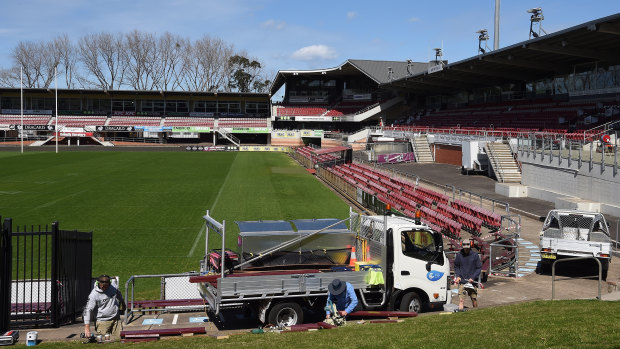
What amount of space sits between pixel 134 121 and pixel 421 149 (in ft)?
173

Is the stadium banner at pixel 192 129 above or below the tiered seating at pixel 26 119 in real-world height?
below

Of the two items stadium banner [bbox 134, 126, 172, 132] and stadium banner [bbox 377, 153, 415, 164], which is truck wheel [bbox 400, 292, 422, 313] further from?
stadium banner [bbox 134, 126, 172, 132]

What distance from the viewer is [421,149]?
1976 inches

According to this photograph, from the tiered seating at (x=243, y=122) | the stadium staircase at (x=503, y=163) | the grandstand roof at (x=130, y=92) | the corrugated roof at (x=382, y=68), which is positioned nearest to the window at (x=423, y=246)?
the stadium staircase at (x=503, y=163)

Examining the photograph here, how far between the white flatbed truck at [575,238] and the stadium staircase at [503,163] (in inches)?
652

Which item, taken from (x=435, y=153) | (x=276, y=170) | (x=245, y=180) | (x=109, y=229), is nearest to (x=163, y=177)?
(x=245, y=180)

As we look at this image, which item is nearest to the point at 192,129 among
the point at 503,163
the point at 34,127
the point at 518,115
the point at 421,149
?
the point at 34,127

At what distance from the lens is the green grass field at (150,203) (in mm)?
17172

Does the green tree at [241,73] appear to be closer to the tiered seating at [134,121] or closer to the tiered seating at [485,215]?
the tiered seating at [134,121]

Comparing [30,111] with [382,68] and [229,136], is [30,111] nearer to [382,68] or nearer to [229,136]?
[229,136]

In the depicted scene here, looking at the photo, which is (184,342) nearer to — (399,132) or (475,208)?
(475,208)

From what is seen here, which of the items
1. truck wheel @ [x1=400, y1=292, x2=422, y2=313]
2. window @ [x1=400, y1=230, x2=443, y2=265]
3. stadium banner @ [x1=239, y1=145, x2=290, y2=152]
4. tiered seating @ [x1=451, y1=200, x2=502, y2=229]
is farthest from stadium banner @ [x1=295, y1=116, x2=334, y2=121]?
truck wheel @ [x1=400, y1=292, x2=422, y2=313]

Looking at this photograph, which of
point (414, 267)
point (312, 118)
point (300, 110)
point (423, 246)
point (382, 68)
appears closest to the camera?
point (414, 267)

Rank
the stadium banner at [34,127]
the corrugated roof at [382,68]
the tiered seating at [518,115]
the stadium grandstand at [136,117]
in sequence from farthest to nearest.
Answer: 1. the stadium grandstand at [136,117]
2. the stadium banner at [34,127]
3. the corrugated roof at [382,68]
4. the tiered seating at [518,115]
